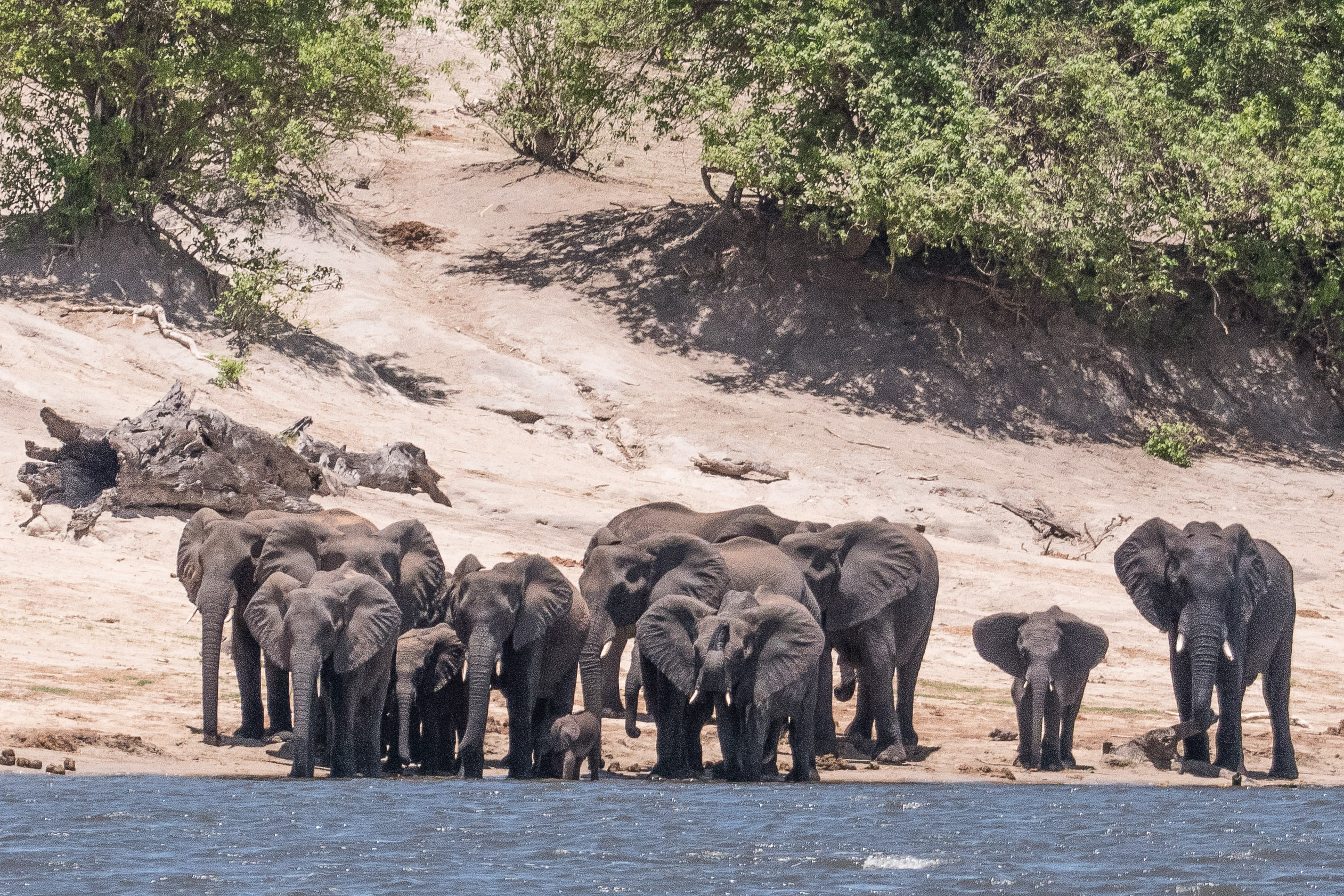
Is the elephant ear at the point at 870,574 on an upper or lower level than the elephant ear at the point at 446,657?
upper

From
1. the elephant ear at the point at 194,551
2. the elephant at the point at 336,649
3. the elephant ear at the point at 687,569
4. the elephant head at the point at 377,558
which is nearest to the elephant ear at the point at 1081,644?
the elephant ear at the point at 687,569

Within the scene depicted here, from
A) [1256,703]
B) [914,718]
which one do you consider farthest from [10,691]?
[1256,703]

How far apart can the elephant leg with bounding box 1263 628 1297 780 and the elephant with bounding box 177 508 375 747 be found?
7.00 m

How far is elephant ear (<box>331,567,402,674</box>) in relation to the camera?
12.5 m

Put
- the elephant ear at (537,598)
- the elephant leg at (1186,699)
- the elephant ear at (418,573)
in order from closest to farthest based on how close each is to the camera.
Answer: the elephant ear at (537,598) → the elephant ear at (418,573) → the elephant leg at (1186,699)

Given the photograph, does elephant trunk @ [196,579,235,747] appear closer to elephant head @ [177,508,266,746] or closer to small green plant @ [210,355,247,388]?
elephant head @ [177,508,266,746]

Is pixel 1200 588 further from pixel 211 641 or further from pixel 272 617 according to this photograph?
pixel 211 641

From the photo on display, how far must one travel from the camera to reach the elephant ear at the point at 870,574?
15.0 meters

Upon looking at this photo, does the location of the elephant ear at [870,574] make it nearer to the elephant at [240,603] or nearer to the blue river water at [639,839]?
the blue river water at [639,839]

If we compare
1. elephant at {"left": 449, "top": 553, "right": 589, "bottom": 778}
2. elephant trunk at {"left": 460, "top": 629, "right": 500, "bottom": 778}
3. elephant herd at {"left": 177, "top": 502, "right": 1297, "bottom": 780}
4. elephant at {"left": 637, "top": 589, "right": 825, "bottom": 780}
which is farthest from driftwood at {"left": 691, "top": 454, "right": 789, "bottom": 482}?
elephant trunk at {"left": 460, "top": 629, "right": 500, "bottom": 778}

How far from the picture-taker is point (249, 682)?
14.2 meters


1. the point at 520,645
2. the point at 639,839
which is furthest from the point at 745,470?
the point at 639,839

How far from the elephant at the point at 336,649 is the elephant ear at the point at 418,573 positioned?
776 millimetres

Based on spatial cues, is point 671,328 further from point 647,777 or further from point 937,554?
point 647,777
